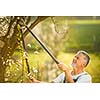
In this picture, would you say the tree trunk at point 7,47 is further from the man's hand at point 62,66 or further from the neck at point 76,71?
the neck at point 76,71

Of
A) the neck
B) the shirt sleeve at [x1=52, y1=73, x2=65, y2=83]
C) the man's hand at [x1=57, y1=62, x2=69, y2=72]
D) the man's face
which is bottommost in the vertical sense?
the shirt sleeve at [x1=52, y1=73, x2=65, y2=83]

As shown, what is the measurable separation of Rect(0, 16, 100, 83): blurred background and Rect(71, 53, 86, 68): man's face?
0.10ft

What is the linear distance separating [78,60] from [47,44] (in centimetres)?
25

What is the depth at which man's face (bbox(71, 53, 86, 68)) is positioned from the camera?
7.75ft

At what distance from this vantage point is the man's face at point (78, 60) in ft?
7.75

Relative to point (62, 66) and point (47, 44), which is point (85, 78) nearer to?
point (62, 66)

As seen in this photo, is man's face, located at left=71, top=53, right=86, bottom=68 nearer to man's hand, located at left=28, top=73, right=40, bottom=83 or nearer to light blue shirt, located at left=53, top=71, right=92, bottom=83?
light blue shirt, located at left=53, top=71, right=92, bottom=83

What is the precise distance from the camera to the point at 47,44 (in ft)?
7.75

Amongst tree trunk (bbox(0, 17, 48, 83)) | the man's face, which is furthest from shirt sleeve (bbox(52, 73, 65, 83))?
tree trunk (bbox(0, 17, 48, 83))

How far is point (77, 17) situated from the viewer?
2352mm

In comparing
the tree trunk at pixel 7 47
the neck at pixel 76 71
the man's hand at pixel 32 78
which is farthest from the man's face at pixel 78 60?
the tree trunk at pixel 7 47

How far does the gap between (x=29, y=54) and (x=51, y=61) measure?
0.17 m
